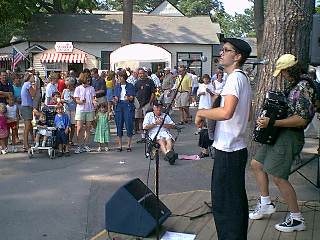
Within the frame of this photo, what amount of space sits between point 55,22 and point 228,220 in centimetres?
3351

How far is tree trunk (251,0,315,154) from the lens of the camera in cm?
740

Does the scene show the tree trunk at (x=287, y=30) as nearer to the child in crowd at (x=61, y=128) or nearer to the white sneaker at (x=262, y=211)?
the white sneaker at (x=262, y=211)

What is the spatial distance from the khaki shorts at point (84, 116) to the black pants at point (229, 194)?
6992 millimetres

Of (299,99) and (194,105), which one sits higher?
(299,99)

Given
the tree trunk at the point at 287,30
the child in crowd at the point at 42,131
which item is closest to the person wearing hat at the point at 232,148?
the tree trunk at the point at 287,30

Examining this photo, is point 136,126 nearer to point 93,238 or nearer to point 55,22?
point 93,238

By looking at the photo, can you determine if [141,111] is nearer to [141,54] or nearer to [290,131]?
[141,54]

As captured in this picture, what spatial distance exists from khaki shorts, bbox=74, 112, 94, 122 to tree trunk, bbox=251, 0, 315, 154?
4410 millimetres

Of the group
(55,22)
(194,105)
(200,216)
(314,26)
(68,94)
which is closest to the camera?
(200,216)

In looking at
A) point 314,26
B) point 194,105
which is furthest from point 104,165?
point 194,105

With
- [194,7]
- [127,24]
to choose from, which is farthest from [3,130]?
[194,7]

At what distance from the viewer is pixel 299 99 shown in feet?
15.3

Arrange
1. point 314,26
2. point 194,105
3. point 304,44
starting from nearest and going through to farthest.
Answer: point 314,26, point 304,44, point 194,105

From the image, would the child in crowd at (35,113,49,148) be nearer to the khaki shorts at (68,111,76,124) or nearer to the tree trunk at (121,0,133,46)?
the khaki shorts at (68,111,76,124)
